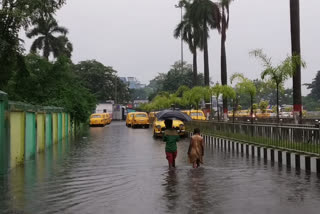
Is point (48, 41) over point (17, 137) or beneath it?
over

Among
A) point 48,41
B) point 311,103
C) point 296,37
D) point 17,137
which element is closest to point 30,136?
point 17,137

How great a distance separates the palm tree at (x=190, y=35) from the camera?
61688mm

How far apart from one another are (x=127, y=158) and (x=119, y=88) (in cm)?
10134

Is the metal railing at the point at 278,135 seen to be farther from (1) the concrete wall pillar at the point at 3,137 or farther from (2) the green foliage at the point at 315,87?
(2) the green foliage at the point at 315,87

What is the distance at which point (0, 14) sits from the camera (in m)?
23.5

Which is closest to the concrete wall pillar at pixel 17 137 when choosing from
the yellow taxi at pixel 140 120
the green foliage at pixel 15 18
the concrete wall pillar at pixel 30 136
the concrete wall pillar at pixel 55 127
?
the concrete wall pillar at pixel 30 136

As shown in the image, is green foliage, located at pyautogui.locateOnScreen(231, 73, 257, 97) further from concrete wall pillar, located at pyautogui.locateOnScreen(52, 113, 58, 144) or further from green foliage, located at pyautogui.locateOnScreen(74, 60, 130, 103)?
green foliage, located at pyautogui.locateOnScreen(74, 60, 130, 103)

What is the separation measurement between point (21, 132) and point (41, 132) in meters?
5.49

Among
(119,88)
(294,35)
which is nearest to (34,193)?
(294,35)

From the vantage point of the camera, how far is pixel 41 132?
22.7 m

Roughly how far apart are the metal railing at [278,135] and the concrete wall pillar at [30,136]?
8.36 m

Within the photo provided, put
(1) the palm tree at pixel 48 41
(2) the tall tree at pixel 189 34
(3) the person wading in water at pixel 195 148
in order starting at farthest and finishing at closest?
(1) the palm tree at pixel 48 41
(2) the tall tree at pixel 189 34
(3) the person wading in water at pixel 195 148

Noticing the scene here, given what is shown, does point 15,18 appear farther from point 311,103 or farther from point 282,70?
point 311,103

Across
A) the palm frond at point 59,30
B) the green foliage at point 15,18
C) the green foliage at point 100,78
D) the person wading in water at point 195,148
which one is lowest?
the person wading in water at point 195,148
